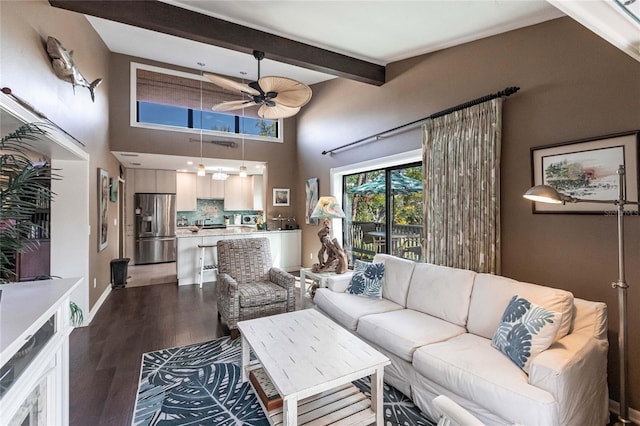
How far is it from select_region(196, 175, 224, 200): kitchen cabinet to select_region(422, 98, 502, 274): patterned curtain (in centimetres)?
635

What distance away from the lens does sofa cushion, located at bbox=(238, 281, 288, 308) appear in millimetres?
3199

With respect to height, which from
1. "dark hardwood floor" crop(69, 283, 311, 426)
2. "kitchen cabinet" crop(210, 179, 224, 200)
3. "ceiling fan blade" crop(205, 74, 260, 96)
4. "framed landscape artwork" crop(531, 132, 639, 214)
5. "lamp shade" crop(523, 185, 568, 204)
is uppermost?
"ceiling fan blade" crop(205, 74, 260, 96)

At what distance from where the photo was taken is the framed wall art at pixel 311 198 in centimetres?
587

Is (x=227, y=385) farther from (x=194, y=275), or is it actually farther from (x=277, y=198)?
(x=277, y=198)

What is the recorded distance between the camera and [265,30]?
3141 mm

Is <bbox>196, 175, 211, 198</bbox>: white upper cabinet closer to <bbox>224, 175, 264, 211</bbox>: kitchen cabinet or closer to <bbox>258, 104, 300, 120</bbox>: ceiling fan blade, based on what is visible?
<bbox>224, 175, 264, 211</bbox>: kitchen cabinet

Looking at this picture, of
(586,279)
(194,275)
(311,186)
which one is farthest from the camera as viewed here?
(311,186)

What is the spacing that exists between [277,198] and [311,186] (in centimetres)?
106

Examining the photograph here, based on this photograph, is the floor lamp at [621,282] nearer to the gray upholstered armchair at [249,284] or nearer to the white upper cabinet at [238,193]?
the gray upholstered armchair at [249,284]

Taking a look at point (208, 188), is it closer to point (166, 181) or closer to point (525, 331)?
point (166, 181)

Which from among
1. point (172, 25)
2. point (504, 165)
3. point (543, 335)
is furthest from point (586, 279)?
point (172, 25)

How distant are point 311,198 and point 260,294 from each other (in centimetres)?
304

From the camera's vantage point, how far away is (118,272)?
201 inches

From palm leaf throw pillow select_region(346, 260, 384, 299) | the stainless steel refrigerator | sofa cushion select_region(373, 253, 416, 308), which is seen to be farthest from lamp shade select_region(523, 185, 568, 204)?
the stainless steel refrigerator
